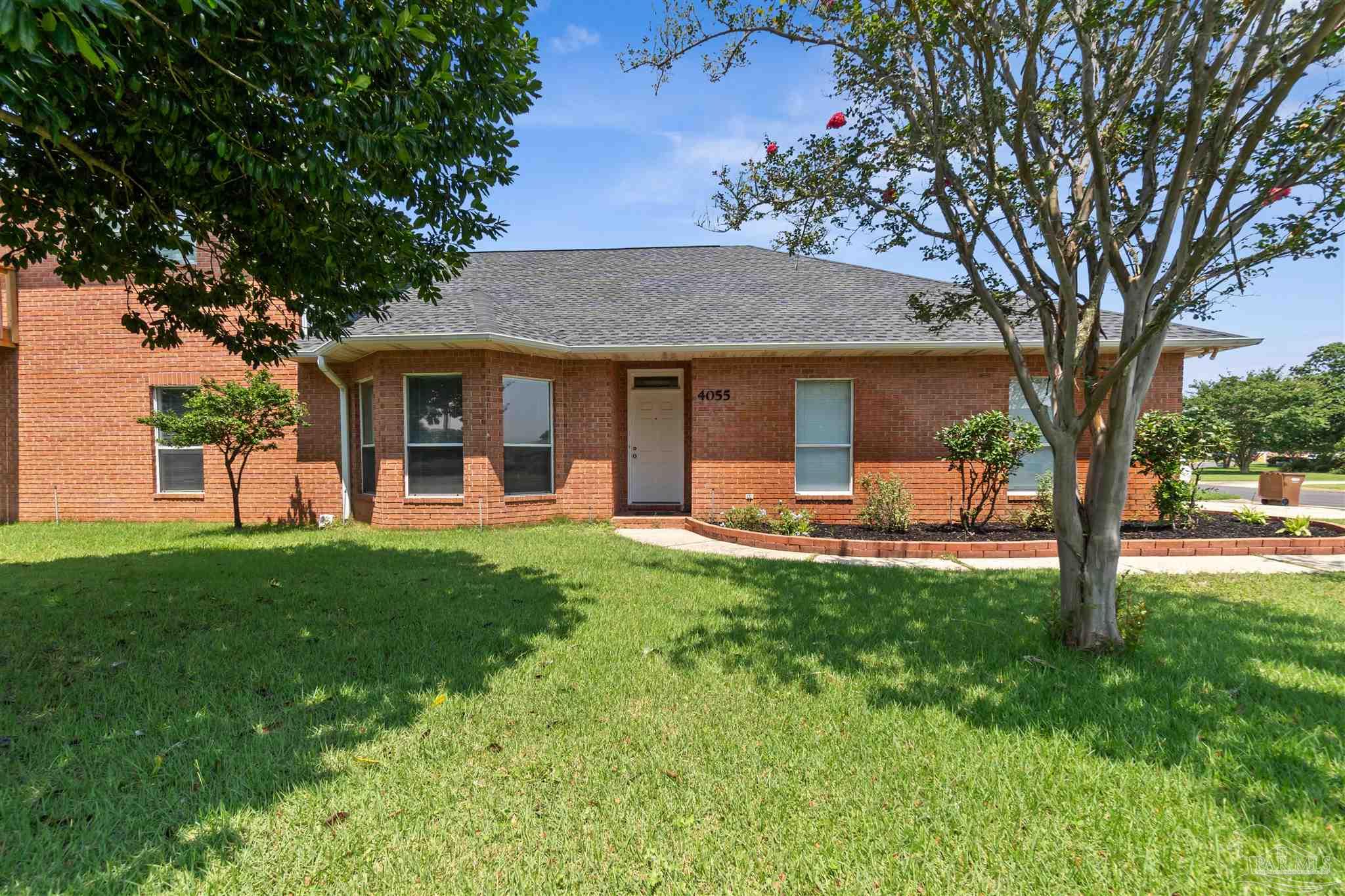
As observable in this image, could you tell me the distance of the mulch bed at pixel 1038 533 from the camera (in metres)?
7.89

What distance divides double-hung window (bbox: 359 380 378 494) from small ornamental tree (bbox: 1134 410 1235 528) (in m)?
12.1

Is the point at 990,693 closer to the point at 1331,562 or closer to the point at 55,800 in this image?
the point at 55,800

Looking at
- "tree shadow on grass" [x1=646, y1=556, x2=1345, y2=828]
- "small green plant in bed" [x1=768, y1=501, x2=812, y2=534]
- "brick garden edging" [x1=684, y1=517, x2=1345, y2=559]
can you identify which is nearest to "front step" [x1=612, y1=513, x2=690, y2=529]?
"small green plant in bed" [x1=768, y1=501, x2=812, y2=534]

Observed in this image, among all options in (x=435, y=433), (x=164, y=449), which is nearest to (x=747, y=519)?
(x=435, y=433)

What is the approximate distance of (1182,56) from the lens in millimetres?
3547

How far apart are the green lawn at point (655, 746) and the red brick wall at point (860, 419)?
175 inches

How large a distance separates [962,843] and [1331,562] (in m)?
8.31

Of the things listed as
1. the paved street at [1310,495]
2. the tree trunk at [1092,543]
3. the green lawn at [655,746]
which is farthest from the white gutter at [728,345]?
the paved street at [1310,495]

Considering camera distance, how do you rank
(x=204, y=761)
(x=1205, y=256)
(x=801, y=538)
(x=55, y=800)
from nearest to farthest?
(x=55, y=800) < (x=204, y=761) < (x=1205, y=256) < (x=801, y=538)

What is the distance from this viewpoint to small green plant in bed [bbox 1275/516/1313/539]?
7.78 meters

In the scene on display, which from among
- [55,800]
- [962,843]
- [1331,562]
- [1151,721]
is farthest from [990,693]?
[1331,562]

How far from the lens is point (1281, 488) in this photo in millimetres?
13961

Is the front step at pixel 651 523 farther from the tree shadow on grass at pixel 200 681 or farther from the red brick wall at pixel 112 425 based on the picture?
the red brick wall at pixel 112 425

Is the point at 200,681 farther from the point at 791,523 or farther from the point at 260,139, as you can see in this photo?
the point at 791,523
